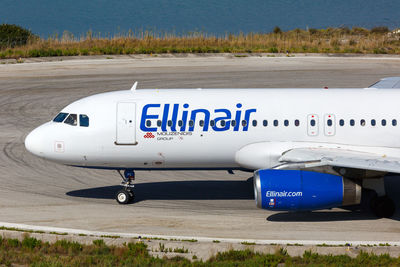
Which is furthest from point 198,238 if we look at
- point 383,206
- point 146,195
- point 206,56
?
point 206,56

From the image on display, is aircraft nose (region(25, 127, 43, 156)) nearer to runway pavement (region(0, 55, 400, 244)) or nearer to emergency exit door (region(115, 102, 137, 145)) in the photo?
→ runway pavement (region(0, 55, 400, 244))

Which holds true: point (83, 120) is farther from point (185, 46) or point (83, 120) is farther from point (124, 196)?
point (185, 46)

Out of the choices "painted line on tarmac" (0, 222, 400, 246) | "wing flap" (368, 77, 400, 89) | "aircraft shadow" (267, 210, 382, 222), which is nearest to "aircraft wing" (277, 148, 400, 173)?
"aircraft shadow" (267, 210, 382, 222)

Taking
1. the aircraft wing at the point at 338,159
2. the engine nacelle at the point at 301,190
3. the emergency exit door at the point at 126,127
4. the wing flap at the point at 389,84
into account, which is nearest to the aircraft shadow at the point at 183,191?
the emergency exit door at the point at 126,127

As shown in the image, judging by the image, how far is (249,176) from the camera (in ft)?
92.4

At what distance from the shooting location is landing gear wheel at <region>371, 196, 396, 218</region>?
72.7 ft

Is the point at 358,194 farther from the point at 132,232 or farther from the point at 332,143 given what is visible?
the point at 132,232

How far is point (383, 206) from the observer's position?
22.2 m

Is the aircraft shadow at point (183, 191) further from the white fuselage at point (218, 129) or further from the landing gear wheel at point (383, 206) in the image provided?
the landing gear wheel at point (383, 206)

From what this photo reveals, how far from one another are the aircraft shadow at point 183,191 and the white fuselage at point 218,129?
2.25 metres

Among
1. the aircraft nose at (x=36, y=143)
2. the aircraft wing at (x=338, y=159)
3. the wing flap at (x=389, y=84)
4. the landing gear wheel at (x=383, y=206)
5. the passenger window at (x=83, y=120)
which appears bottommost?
the landing gear wheel at (x=383, y=206)

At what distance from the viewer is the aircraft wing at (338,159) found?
20422mm

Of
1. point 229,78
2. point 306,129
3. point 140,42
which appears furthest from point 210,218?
point 140,42

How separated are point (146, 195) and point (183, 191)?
5.13 feet
